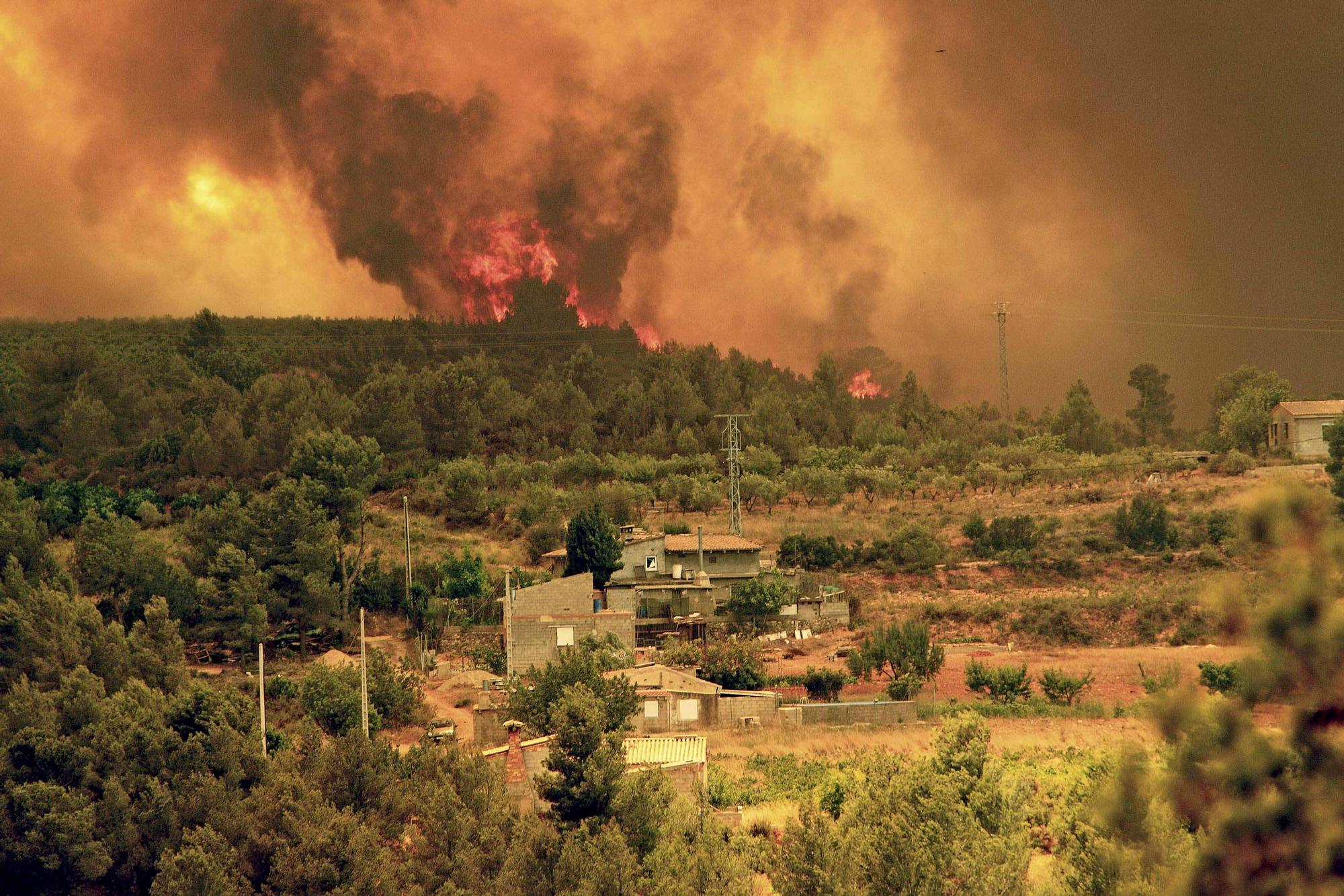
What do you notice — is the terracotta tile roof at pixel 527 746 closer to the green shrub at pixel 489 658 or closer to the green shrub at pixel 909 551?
the green shrub at pixel 489 658

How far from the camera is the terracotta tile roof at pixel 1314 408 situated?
5450 cm

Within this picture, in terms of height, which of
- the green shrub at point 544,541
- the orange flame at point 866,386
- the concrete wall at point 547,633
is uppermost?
the orange flame at point 866,386

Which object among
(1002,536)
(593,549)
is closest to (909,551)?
(1002,536)

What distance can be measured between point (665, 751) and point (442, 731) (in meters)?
4.94

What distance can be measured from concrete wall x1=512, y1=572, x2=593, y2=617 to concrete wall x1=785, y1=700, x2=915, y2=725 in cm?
699

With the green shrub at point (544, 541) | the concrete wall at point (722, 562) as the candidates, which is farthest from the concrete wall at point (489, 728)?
the green shrub at point (544, 541)

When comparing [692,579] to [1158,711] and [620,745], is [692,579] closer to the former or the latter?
[620,745]

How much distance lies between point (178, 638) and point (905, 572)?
21.5m

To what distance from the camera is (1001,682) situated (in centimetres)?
2866

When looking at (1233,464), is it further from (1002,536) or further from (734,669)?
(734,669)

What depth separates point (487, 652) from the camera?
33250 millimetres

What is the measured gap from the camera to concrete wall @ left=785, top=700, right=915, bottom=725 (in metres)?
26.8

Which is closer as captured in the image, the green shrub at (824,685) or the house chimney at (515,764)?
the house chimney at (515,764)

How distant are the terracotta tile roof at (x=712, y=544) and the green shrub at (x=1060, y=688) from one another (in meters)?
11.0
